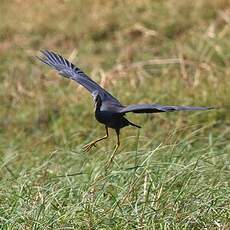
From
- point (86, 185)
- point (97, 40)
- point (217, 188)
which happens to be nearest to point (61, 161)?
point (86, 185)

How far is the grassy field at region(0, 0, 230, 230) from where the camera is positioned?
4.12m

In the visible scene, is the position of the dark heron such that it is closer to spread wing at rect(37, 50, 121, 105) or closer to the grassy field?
spread wing at rect(37, 50, 121, 105)

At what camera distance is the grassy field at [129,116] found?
4121 millimetres

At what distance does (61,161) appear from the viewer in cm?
529

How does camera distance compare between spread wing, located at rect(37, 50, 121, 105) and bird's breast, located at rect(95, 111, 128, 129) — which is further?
spread wing, located at rect(37, 50, 121, 105)

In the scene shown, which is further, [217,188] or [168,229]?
[217,188]

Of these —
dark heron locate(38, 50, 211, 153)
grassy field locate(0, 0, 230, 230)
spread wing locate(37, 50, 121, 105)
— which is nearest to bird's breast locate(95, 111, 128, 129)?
dark heron locate(38, 50, 211, 153)

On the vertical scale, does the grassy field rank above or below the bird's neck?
below

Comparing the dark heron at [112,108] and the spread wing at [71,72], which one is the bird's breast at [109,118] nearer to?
the dark heron at [112,108]

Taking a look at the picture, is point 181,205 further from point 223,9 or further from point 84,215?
point 223,9

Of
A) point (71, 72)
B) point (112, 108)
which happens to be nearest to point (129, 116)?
point (71, 72)

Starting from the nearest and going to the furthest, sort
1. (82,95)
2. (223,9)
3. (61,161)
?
(61,161) < (82,95) < (223,9)

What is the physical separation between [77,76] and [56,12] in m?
5.55

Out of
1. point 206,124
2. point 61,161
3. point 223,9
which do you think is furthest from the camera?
point 223,9
